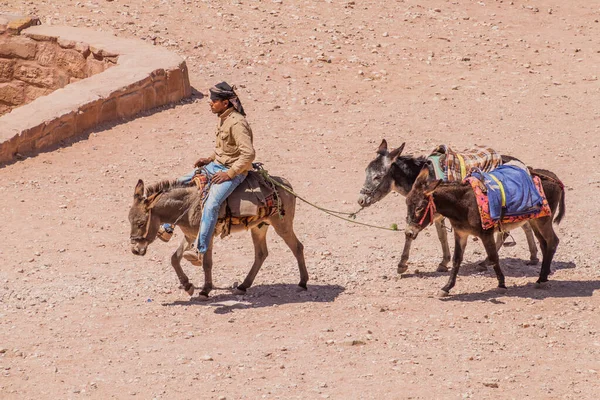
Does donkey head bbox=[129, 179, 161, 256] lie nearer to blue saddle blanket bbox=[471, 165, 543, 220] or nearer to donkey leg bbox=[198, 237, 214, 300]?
donkey leg bbox=[198, 237, 214, 300]

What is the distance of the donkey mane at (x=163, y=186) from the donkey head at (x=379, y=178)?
2.33m

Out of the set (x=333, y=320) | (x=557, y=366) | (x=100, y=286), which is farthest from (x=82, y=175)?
(x=557, y=366)

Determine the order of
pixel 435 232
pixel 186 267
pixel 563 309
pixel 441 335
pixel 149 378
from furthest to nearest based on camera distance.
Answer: pixel 435 232
pixel 186 267
pixel 563 309
pixel 441 335
pixel 149 378

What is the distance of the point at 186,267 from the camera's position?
41.9ft

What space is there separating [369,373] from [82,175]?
7904 millimetres

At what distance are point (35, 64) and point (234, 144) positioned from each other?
987cm

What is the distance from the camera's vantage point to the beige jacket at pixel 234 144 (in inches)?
437

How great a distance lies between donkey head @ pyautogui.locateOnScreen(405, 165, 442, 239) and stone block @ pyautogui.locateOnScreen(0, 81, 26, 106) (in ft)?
36.2

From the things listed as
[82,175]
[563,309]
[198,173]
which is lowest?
[82,175]

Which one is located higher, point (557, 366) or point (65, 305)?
point (557, 366)

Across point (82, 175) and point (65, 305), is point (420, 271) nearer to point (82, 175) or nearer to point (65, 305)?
point (65, 305)

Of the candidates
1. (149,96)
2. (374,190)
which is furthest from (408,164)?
(149,96)

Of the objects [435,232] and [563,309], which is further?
[435,232]

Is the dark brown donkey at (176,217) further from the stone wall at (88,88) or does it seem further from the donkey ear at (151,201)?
the stone wall at (88,88)
